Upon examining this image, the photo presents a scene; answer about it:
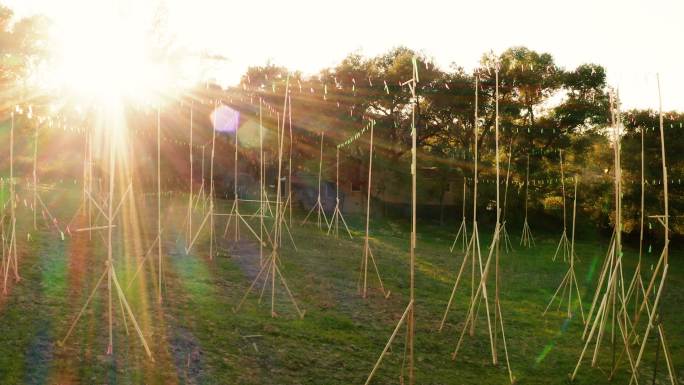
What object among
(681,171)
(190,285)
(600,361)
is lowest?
Answer: (600,361)

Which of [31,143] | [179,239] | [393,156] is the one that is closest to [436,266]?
[179,239]

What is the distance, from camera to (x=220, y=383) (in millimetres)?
4055

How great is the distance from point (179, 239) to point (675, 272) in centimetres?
1040

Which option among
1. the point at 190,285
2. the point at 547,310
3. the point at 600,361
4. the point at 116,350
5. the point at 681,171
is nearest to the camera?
the point at 116,350

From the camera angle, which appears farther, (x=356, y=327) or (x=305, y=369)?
(x=356, y=327)

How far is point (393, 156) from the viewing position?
1923 cm

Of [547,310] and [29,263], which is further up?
[29,263]

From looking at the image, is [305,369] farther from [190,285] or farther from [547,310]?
[547,310]

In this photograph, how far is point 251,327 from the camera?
5.47 m

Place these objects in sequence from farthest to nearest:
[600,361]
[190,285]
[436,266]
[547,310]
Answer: [436,266], [547,310], [190,285], [600,361]

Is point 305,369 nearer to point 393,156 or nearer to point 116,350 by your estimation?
point 116,350

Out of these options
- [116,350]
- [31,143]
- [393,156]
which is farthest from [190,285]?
[393,156]

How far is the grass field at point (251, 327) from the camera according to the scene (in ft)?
14.0

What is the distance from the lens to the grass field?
168 inches
